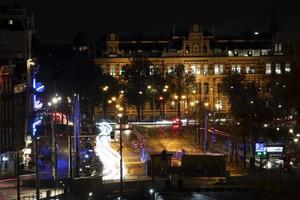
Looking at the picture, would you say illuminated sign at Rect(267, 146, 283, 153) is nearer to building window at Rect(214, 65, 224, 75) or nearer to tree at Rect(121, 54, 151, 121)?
tree at Rect(121, 54, 151, 121)

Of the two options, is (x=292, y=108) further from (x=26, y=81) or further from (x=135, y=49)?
(x=135, y=49)

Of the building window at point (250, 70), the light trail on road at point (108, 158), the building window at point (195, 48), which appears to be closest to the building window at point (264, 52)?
the building window at point (250, 70)

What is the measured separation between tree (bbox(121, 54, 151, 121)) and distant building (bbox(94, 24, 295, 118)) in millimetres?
18348

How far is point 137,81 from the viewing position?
5571 inches

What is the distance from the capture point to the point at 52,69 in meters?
130

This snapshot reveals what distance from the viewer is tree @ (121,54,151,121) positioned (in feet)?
454

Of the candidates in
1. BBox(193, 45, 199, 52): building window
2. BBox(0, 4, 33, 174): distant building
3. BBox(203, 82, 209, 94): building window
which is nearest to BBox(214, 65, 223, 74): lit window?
BBox(203, 82, 209, 94): building window

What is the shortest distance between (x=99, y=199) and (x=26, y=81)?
141ft

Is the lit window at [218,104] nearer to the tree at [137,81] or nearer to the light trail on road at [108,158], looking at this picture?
the tree at [137,81]

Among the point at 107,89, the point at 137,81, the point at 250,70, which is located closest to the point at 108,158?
the point at 107,89

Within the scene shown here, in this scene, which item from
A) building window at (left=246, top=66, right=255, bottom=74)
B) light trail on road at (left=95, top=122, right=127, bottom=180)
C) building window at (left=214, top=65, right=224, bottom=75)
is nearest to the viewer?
light trail on road at (left=95, top=122, right=127, bottom=180)

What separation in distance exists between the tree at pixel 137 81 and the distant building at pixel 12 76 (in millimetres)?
47926

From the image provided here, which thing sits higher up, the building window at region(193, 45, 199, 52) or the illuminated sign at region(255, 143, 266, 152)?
the building window at region(193, 45, 199, 52)

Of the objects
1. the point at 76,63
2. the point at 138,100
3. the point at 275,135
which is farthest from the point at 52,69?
the point at 275,135
